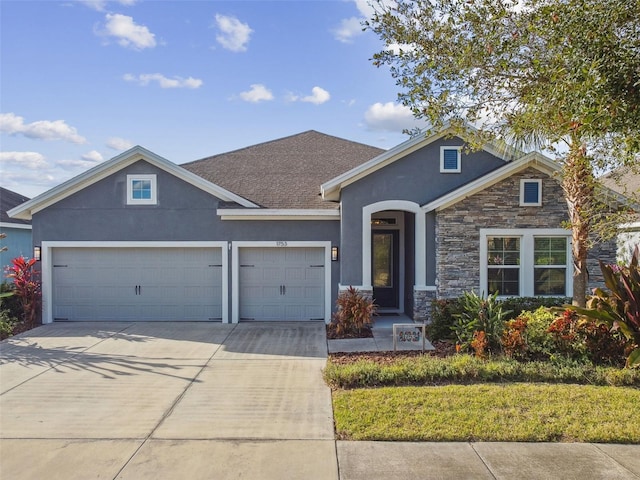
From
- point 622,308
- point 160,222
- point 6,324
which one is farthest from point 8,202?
point 622,308

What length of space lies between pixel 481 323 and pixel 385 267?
5358 mm

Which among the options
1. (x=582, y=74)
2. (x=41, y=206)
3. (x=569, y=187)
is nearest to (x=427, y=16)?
(x=582, y=74)

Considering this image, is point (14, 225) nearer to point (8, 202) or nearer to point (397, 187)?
point (8, 202)

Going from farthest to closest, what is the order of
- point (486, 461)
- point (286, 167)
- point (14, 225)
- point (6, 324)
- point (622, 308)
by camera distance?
1. point (14, 225)
2. point (286, 167)
3. point (6, 324)
4. point (622, 308)
5. point (486, 461)

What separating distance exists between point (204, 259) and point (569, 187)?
29.4ft

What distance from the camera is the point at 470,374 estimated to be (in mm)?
7012

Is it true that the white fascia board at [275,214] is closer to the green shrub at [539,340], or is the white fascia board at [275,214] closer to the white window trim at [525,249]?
the white window trim at [525,249]

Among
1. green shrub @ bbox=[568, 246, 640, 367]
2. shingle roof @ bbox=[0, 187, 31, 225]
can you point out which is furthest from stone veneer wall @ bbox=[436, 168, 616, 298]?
shingle roof @ bbox=[0, 187, 31, 225]

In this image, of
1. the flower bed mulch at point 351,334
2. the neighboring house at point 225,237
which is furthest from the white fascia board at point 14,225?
the flower bed mulch at point 351,334

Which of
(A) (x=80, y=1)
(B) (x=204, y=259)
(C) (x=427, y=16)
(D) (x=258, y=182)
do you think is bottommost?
(B) (x=204, y=259)

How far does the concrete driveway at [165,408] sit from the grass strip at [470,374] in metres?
0.58

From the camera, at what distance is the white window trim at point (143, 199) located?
39.4 ft

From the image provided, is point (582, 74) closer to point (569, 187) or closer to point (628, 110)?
point (628, 110)

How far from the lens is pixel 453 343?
355 inches
